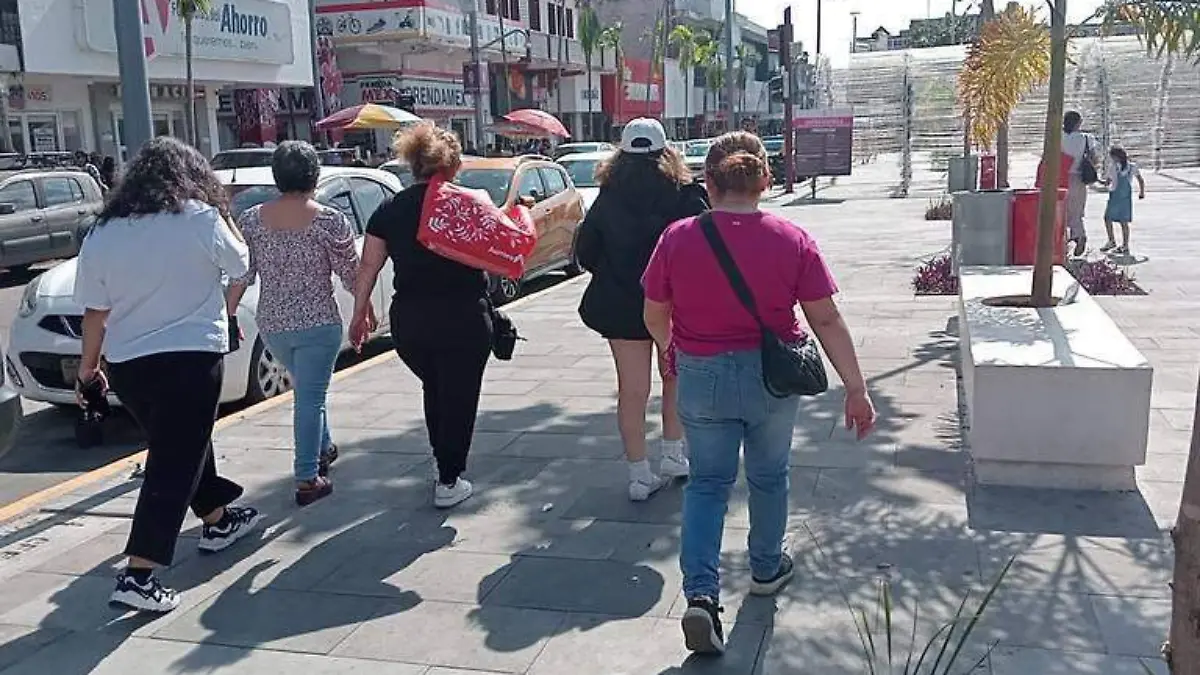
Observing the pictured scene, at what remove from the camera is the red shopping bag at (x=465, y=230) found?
484cm

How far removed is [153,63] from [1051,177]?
20833 millimetres

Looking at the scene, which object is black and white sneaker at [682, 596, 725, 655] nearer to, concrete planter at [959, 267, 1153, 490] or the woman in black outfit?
the woman in black outfit

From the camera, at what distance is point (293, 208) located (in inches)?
200

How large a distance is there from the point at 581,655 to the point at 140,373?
1.93 metres

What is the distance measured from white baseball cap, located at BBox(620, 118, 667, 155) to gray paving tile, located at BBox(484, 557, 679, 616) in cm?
180

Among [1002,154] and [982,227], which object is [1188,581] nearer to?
[982,227]

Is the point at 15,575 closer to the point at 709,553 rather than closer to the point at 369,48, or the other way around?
the point at 709,553

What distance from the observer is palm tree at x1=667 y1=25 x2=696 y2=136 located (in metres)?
63.6

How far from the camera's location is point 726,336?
3654mm

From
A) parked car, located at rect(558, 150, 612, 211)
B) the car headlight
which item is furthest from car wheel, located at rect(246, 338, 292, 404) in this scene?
parked car, located at rect(558, 150, 612, 211)

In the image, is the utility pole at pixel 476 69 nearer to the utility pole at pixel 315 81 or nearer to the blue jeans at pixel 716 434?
the utility pole at pixel 315 81

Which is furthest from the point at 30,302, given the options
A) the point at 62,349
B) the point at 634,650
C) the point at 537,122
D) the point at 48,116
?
the point at 537,122

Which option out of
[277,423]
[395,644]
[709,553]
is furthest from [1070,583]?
[277,423]

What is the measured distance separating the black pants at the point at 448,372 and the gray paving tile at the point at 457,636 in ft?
3.60
